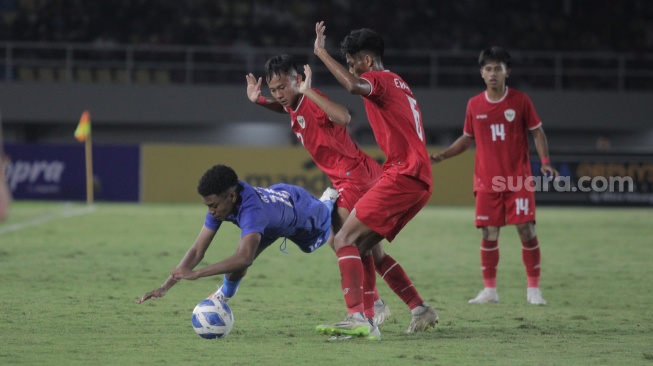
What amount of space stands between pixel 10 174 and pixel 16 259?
1354 centimetres

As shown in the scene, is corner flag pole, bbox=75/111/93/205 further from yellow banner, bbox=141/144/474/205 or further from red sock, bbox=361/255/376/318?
red sock, bbox=361/255/376/318

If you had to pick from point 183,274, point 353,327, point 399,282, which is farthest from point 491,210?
point 183,274

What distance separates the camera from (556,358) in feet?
20.3

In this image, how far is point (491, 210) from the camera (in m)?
9.48

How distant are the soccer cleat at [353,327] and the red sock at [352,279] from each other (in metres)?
0.06

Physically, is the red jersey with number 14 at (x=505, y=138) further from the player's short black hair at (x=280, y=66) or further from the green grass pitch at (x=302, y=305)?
the player's short black hair at (x=280, y=66)

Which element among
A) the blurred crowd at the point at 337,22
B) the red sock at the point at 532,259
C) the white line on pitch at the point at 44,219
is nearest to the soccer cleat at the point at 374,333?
the red sock at the point at 532,259

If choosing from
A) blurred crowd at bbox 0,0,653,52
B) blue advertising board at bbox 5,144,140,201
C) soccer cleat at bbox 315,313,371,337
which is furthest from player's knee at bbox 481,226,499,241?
blurred crowd at bbox 0,0,653,52

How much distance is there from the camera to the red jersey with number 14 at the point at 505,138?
31.0ft

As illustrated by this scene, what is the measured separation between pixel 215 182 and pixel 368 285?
5.05 feet

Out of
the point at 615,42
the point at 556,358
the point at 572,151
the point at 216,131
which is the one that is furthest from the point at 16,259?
the point at 615,42

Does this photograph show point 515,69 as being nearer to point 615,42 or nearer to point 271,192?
point 615,42

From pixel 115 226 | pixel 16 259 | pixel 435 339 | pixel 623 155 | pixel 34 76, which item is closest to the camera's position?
pixel 435 339

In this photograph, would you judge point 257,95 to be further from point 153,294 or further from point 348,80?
point 153,294
